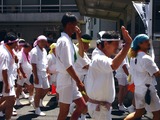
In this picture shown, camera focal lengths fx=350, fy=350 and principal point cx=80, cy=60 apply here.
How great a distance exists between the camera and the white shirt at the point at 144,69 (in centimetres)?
545

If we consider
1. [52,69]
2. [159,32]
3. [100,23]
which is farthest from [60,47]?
[100,23]

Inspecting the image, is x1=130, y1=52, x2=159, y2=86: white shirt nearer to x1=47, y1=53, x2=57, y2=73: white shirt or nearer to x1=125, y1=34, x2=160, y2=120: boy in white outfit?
x1=125, y1=34, x2=160, y2=120: boy in white outfit

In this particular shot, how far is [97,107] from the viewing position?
168 inches

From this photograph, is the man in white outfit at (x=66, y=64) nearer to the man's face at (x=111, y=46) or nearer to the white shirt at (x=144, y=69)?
the man's face at (x=111, y=46)

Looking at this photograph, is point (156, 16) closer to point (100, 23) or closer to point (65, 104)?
point (65, 104)

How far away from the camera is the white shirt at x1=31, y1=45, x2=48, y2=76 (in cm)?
823

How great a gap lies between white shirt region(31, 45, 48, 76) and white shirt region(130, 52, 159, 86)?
3153 mm

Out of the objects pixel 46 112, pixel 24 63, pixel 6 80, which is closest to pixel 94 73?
pixel 6 80

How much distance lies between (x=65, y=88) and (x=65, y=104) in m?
0.25

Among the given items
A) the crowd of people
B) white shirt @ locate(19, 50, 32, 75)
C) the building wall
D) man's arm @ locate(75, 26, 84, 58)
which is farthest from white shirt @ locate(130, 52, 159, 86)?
the building wall

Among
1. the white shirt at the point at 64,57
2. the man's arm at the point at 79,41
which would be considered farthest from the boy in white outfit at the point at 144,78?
the white shirt at the point at 64,57

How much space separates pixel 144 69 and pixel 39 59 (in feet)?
11.3

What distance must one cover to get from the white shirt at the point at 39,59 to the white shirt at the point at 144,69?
3.15 meters

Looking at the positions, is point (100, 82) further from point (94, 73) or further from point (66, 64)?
point (66, 64)
